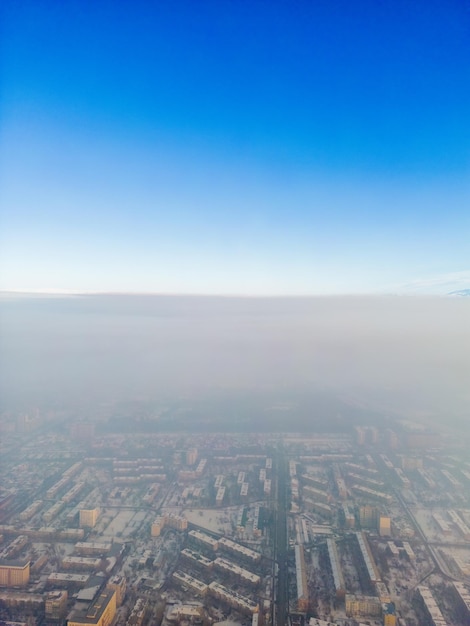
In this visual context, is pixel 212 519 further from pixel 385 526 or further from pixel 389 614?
pixel 389 614

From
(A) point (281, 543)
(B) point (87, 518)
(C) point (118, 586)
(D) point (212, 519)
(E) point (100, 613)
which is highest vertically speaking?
(E) point (100, 613)

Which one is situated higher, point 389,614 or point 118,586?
point 118,586

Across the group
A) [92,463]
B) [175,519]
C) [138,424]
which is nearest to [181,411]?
[138,424]

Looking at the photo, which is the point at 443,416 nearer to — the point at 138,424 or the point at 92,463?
the point at 138,424

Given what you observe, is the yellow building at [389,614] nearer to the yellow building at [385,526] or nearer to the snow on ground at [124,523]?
the yellow building at [385,526]

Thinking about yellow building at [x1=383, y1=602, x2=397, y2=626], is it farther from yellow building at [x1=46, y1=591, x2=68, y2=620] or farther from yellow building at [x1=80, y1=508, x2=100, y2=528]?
yellow building at [x1=80, y1=508, x2=100, y2=528]

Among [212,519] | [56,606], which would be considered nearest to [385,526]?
[212,519]

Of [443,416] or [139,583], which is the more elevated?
[139,583]
